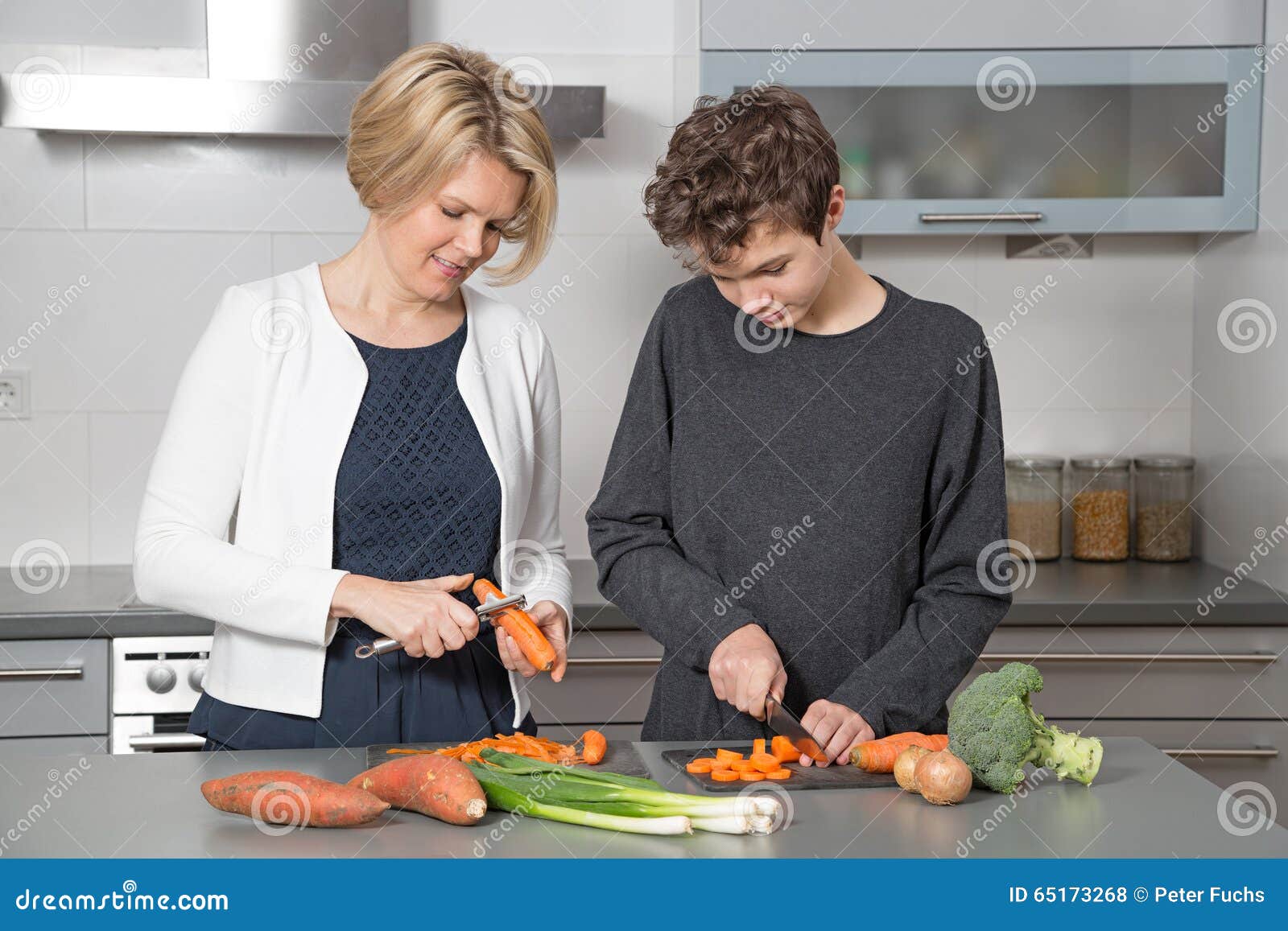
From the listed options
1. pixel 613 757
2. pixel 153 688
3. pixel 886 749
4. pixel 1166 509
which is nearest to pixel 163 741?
pixel 153 688

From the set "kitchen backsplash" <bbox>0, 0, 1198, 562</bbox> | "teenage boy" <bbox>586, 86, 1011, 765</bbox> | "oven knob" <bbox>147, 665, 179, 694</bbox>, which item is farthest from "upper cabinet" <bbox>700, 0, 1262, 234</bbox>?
"oven knob" <bbox>147, 665, 179, 694</bbox>

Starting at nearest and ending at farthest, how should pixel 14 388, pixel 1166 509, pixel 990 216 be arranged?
pixel 990 216 < pixel 14 388 < pixel 1166 509

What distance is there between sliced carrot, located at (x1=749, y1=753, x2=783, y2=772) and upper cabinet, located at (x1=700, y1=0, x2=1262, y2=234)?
152 centimetres

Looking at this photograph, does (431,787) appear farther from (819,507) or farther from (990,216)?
(990,216)

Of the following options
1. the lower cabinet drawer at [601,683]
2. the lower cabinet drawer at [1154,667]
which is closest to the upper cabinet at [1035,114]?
the lower cabinet drawer at [1154,667]

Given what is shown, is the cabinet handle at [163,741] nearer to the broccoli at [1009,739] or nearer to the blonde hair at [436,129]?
the blonde hair at [436,129]

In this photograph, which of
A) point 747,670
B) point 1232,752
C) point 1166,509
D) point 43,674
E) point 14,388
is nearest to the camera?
point 747,670

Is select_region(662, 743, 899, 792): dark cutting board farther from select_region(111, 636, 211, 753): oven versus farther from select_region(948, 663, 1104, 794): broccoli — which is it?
select_region(111, 636, 211, 753): oven

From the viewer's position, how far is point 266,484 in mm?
1388

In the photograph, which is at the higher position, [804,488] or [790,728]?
[804,488]

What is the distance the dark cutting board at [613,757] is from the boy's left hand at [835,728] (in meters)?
0.17

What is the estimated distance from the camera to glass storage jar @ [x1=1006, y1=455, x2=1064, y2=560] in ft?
8.87

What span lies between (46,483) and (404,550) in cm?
153
